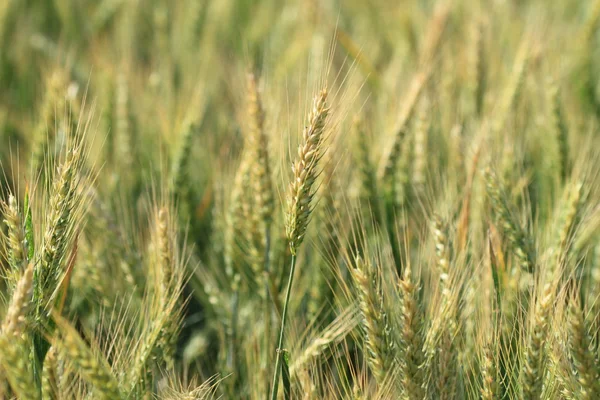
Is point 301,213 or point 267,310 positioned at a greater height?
point 301,213

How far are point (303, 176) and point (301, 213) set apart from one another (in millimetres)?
64

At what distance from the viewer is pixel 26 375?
3.11 feet

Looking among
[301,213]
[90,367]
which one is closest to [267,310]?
[301,213]

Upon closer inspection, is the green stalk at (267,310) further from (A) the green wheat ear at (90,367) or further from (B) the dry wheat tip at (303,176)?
(A) the green wheat ear at (90,367)

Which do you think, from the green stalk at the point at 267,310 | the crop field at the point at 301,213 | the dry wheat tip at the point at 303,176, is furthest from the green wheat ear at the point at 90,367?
the green stalk at the point at 267,310

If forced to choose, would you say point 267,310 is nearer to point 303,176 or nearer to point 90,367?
point 303,176

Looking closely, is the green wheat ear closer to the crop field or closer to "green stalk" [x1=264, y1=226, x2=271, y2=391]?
the crop field

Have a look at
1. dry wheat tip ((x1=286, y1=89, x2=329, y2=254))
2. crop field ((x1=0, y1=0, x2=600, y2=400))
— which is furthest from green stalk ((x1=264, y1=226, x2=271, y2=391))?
dry wheat tip ((x1=286, y1=89, x2=329, y2=254))

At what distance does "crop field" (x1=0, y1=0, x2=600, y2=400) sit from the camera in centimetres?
117

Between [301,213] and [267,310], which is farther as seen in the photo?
[267,310]

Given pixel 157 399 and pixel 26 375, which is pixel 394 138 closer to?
pixel 157 399

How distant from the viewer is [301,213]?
118 cm

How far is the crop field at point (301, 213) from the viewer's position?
1173 millimetres

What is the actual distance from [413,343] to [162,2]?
2.75 meters
